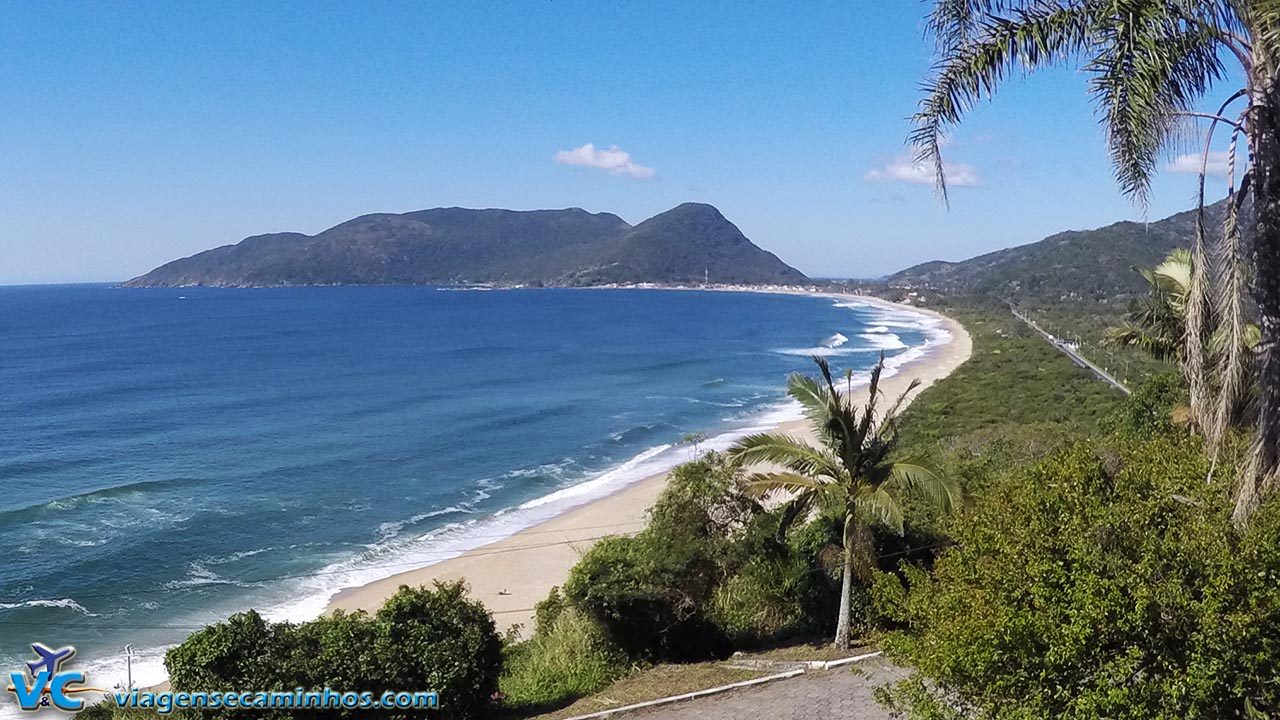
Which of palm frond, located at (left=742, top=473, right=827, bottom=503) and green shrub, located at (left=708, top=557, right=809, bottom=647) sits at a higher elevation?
palm frond, located at (left=742, top=473, right=827, bottom=503)

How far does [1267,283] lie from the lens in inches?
194

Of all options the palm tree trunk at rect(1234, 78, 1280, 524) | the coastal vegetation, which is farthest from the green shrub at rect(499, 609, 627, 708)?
the palm tree trunk at rect(1234, 78, 1280, 524)

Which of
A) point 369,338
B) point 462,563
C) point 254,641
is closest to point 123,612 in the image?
point 462,563

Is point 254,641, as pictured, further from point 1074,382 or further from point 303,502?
point 1074,382

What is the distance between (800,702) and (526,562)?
598 inches

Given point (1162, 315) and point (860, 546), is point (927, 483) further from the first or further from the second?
point (1162, 315)

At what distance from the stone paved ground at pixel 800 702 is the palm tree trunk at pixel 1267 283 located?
4.53 m

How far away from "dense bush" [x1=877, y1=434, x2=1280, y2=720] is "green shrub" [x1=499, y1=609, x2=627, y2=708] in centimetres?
553

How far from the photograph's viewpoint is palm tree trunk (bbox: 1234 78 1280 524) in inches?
186

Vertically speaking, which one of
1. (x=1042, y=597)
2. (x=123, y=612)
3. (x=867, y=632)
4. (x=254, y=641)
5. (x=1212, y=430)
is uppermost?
(x=1212, y=430)

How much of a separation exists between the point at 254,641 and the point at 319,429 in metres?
35.1

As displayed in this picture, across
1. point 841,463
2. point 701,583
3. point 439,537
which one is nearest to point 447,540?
point 439,537

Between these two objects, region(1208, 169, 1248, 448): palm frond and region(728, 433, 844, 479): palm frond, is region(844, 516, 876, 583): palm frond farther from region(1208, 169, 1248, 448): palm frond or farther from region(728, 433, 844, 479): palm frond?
region(1208, 169, 1248, 448): palm frond

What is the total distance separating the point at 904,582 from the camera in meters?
12.4
